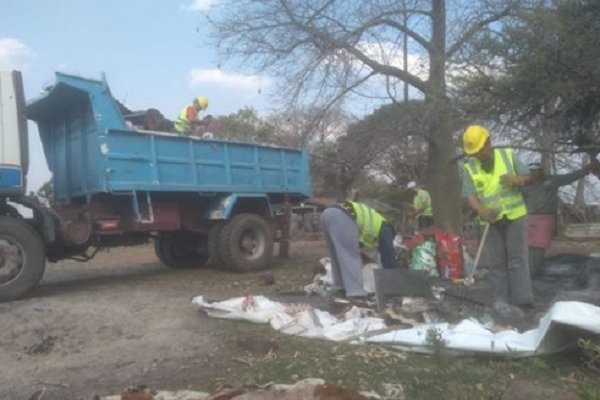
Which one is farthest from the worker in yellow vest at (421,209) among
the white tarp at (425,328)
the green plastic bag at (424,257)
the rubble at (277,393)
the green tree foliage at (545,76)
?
the rubble at (277,393)

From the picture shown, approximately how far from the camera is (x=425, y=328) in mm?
5031

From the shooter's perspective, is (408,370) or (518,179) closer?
(408,370)

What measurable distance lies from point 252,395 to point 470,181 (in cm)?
377

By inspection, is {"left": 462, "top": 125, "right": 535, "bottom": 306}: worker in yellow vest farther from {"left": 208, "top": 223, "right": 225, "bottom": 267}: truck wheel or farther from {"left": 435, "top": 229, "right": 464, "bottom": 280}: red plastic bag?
{"left": 208, "top": 223, "right": 225, "bottom": 267}: truck wheel

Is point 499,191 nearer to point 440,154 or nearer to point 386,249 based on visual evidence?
point 386,249

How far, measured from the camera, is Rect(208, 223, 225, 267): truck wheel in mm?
10211

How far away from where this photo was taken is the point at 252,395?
142 inches

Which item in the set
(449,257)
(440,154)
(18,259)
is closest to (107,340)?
(18,259)

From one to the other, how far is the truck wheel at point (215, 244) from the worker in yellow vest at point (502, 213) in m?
4.75

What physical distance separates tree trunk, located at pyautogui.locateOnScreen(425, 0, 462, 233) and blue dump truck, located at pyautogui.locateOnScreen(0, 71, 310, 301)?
2.56 metres

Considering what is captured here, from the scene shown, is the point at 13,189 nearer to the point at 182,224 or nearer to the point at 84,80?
the point at 84,80

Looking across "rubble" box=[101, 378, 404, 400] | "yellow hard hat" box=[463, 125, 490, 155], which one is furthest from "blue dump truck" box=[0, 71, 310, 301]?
"yellow hard hat" box=[463, 125, 490, 155]

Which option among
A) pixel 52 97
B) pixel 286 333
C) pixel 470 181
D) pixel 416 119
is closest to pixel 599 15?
pixel 470 181

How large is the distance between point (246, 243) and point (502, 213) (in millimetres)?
5072
